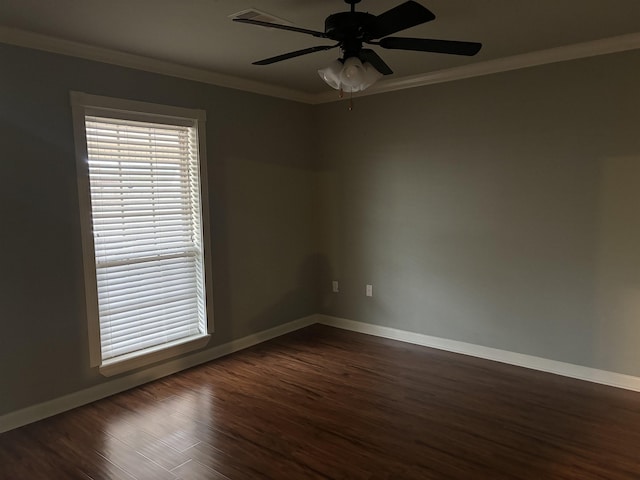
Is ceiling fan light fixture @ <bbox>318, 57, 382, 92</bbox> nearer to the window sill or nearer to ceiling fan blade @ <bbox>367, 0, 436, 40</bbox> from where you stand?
ceiling fan blade @ <bbox>367, 0, 436, 40</bbox>

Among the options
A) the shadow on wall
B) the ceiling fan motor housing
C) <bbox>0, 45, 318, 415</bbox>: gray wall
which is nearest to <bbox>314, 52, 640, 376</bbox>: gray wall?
the shadow on wall

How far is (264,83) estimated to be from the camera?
4219 millimetres

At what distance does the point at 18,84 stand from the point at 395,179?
9.91ft

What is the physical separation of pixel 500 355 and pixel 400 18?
9.69 ft

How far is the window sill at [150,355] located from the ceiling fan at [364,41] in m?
2.42

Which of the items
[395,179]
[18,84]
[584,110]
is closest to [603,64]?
[584,110]

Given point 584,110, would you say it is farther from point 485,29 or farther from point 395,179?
point 395,179

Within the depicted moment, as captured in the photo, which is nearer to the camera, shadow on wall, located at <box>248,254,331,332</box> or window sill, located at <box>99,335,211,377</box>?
window sill, located at <box>99,335,211,377</box>

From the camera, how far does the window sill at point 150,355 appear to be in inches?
131

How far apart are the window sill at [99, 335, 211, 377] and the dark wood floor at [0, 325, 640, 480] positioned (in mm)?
189

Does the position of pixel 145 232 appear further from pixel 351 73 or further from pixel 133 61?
pixel 351 73

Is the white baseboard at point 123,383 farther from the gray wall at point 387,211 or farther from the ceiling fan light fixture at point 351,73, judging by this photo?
the ceiling fan light fixture at point 351,73

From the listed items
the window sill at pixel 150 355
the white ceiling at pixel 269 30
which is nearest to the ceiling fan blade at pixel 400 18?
the white ceiling at pixel 269 30

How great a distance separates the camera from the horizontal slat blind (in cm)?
325
